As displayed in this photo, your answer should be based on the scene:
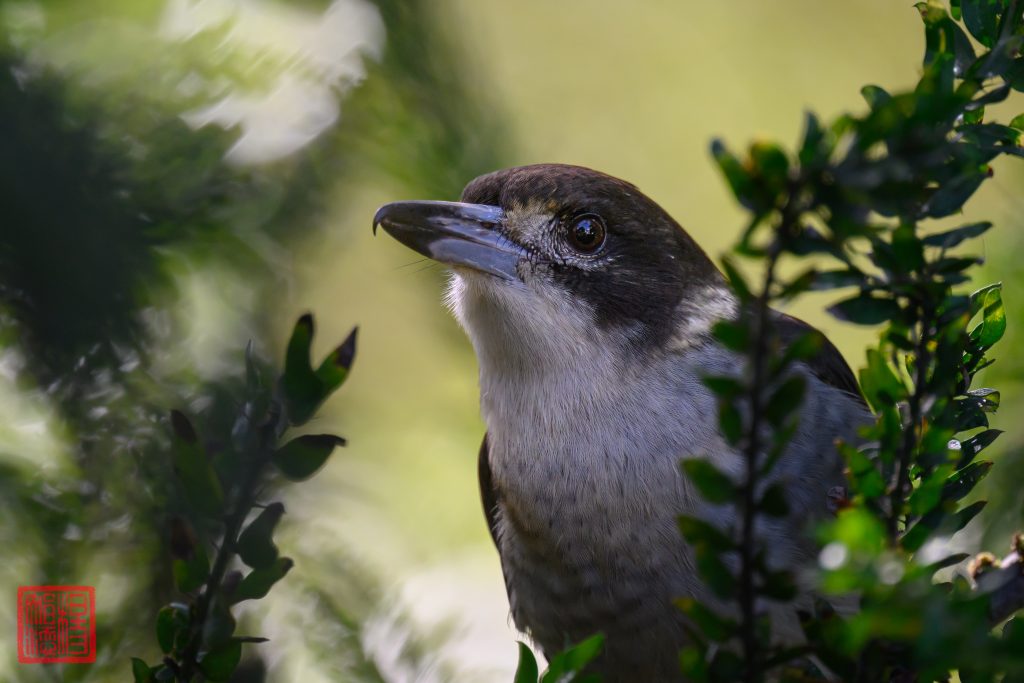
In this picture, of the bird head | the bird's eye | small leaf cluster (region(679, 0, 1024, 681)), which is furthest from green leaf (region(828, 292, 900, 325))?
the bird's eye

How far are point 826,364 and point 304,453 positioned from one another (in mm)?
2018

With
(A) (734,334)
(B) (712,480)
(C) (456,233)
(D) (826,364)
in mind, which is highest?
(D) (826,364)

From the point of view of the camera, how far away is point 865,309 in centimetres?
98

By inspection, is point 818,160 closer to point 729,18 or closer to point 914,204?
point 914,204

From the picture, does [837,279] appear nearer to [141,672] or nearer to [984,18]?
[984,18]

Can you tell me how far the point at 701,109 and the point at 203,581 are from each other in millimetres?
4899

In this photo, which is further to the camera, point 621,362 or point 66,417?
point 621,362

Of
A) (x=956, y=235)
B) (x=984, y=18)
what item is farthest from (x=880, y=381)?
(x=984, y=18)

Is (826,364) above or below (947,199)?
above

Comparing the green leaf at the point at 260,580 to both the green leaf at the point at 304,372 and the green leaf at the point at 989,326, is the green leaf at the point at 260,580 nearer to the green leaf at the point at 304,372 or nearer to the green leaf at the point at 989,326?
the green leaf at the point at 304,372

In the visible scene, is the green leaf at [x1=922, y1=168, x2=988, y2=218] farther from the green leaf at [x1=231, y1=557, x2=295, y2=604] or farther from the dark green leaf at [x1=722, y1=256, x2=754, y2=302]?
the green leaf at [x1=231, y1=557, x2=295, y2=604]

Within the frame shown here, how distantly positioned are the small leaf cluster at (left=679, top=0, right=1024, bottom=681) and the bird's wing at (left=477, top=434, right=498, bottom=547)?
1.80m

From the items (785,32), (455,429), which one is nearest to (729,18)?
(785,32)

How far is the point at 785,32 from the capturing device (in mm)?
5742
